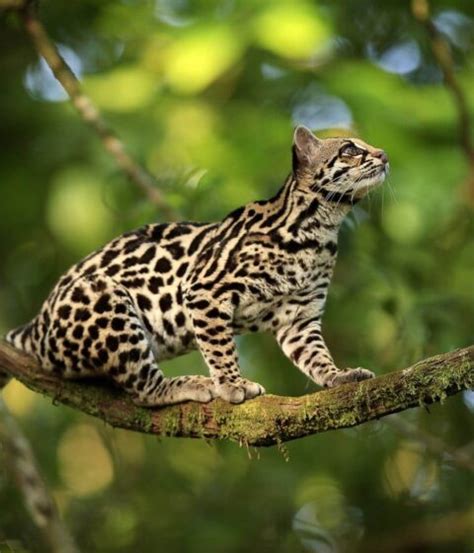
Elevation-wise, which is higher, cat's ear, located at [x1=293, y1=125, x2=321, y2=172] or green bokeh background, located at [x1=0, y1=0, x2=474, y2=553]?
cat's ear, located at [x1=293, y1=125, x2=321, y2=172]

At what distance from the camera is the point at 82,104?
10109 mm

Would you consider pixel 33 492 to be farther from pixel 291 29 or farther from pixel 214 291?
pixel 291 29

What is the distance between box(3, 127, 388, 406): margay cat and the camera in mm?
8422

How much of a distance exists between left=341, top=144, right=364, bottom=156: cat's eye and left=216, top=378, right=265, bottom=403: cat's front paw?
5.37 feet

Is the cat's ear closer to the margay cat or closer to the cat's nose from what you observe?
the margay cat

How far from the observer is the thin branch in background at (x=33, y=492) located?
8.06 m

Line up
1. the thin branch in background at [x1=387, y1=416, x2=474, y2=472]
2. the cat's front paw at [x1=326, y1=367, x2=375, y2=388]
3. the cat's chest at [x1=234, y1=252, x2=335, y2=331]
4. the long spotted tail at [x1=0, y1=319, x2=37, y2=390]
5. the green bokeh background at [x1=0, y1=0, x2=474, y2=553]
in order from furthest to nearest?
the green bokeh background at [x1=0, y1=0, x2=474, y2=553] < the thin branch in background at [x1=387, y1=416, x2=474, y2=472] < the long spotted tail at [x1=0, y1=319, x2=37, y2=390] < the cat's chest at [x1=234, y1=252, x2=335, y2=331] < the cat's front paw at [x1=326, y1=367, x2=375, y2=388]

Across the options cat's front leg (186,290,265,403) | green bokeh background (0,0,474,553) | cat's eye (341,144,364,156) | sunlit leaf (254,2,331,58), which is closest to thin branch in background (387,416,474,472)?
green bokeh background (0,0,474,553)

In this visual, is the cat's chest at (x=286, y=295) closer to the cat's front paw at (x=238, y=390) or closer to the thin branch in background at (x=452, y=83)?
the cat's front paw at (x=238, y=390)

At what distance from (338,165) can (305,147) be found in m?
0.28

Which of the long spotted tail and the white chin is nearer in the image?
the white chin

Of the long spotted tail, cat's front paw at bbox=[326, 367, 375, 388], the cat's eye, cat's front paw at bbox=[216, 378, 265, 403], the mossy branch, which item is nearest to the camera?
the mossy branch

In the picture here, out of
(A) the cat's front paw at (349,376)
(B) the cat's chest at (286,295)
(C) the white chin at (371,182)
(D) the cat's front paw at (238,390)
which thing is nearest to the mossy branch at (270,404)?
(D) the cat's front paw at (238,390)

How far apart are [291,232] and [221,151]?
2.40 metres
